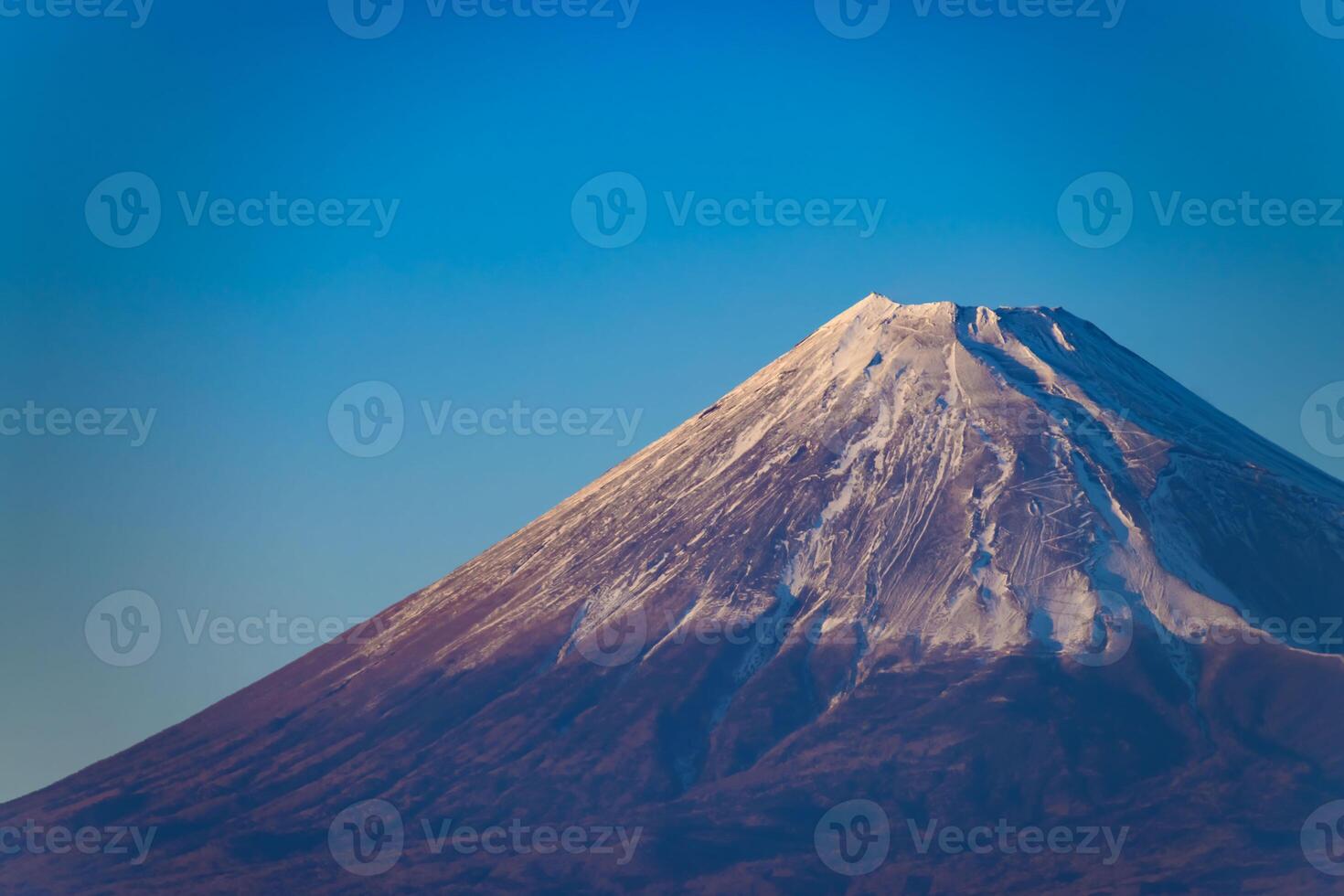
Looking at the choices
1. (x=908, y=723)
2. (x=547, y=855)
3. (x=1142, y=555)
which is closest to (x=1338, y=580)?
(x=1142, y=555)

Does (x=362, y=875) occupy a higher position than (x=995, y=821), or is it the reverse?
(x=362, y=875)

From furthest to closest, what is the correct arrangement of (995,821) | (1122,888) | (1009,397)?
(1009,397), (995,821), (1122,888)

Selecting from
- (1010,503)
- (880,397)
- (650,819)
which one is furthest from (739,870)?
(880,397)

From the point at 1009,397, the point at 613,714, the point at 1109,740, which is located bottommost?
the point at 1109,740

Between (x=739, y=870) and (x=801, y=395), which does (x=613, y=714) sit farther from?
(x=801, y=395)

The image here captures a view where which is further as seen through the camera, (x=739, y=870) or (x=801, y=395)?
(x=801, y=395)

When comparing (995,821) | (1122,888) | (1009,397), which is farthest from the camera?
(1009,397)

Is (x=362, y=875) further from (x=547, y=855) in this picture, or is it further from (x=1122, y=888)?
(x=1122, y=888)
